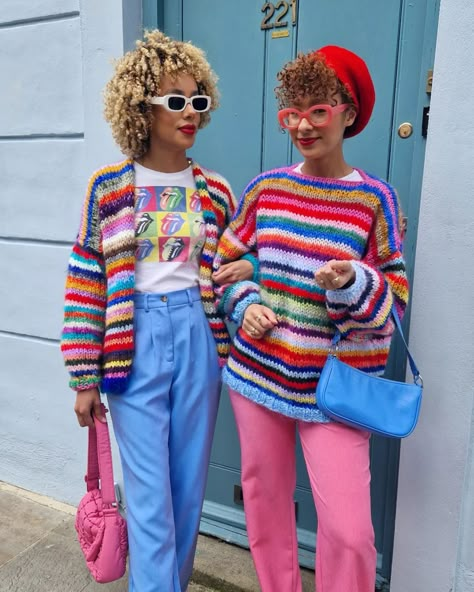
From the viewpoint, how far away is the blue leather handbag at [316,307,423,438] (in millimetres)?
1499

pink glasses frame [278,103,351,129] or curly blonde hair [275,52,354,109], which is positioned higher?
curly blonde hair [275,52,354,109]

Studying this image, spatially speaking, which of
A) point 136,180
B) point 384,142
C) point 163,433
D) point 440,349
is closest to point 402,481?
point 440,349

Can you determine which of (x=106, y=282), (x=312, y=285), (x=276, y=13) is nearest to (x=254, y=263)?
(x=312, y=285)

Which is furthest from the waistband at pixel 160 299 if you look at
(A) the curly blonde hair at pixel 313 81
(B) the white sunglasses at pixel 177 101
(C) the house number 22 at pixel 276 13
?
(C) the house number 22 at pixel 276 13

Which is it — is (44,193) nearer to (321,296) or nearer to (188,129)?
(188,129)

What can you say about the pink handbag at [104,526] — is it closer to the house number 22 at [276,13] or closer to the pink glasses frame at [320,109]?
the pink glasses frame at [320,109]

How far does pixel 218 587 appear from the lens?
7.63 ft

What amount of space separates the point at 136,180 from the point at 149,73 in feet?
1.06

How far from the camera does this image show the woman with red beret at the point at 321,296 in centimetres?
148

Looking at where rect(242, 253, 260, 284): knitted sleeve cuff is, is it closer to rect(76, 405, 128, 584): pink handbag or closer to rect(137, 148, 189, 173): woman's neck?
rect(137, 148, 189, 173): woman's neck

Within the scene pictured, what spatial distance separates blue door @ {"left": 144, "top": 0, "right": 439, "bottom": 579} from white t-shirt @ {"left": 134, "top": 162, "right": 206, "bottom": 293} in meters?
0.69

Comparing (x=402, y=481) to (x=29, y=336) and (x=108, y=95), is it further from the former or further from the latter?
(x=29, y=336)

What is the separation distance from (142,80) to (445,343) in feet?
4.30

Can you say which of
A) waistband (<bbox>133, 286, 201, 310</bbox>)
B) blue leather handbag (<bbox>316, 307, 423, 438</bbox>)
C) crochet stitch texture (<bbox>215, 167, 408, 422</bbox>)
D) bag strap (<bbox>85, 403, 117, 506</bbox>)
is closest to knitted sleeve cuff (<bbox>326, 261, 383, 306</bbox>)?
crochet stitch texture (<bbox>215, 167, 408, 422</bbox>)
